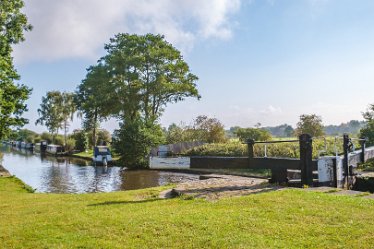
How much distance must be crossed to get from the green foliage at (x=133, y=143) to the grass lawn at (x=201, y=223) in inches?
713

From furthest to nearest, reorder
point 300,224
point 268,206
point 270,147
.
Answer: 1. point 270,147
2. point 268,206
3. point 300,224

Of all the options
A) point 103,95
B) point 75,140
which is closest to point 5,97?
point 103,95

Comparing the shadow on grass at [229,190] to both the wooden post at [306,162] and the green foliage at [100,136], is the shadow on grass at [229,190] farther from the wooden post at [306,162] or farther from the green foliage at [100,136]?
the green foliage at [100,136]

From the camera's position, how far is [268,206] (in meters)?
7.46

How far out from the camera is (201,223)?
6.36 meters

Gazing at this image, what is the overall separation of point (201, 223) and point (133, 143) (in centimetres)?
2133

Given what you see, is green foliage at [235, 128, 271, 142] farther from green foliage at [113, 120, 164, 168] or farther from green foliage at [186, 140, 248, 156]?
green foliage at [113, 120, 164, 168]

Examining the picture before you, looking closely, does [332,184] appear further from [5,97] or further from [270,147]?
[5,97]

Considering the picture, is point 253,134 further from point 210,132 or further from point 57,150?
point 57,150

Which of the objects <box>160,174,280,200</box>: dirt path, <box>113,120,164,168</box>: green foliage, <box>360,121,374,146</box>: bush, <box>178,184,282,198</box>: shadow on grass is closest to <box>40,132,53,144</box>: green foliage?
<box>113,120,164,168</box>: green foliage


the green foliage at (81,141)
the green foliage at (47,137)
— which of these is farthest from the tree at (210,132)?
the green foliage at (47,137)

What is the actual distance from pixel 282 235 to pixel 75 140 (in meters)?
51.6

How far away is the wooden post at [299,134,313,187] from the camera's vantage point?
35.4ft

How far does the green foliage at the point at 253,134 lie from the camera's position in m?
36.4
